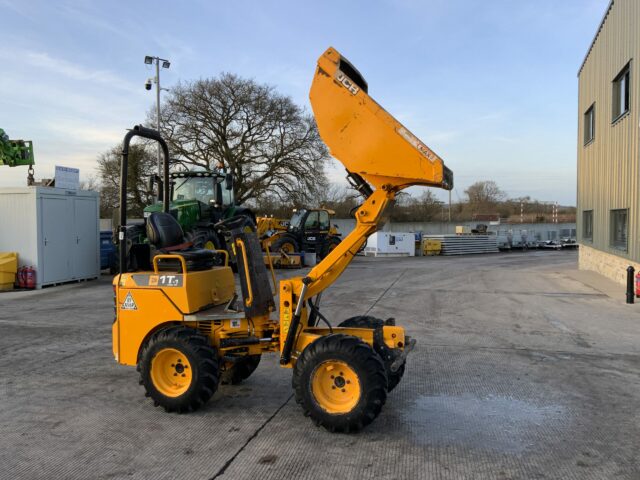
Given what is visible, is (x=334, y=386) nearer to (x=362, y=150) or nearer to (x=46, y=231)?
(x=362, y=150)

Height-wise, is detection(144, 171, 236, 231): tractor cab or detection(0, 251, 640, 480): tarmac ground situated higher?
detection(144, 171, 236, 231): tractor cab

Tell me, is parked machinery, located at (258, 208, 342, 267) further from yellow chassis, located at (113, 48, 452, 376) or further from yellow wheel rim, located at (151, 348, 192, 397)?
yellow wheel rim, located at (151, 348, 192, 397)

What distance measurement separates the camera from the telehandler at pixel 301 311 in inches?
170

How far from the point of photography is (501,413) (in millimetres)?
4875

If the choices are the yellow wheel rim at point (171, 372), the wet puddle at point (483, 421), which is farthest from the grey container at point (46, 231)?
the wet puddle at point (483, 421)

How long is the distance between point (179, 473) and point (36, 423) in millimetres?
1802

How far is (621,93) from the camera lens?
15.0 m

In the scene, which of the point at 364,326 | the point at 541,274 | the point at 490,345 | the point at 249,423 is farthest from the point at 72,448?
the point at 541,274

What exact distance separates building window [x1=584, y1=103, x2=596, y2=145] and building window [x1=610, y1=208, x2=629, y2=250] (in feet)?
14.3

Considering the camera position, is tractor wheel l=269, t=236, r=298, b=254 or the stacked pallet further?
the stacked pallet

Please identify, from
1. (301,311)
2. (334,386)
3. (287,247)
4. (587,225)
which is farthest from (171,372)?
(587,225)

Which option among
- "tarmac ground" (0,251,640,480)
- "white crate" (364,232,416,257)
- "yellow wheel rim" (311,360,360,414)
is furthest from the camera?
"white crate" (364,232,416,257)

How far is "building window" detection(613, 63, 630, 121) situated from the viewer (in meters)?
14.2

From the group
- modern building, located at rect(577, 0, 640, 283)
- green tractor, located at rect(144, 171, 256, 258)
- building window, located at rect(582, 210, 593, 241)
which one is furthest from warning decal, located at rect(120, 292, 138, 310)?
building window, located at rect(582, 210, 593, 241)
